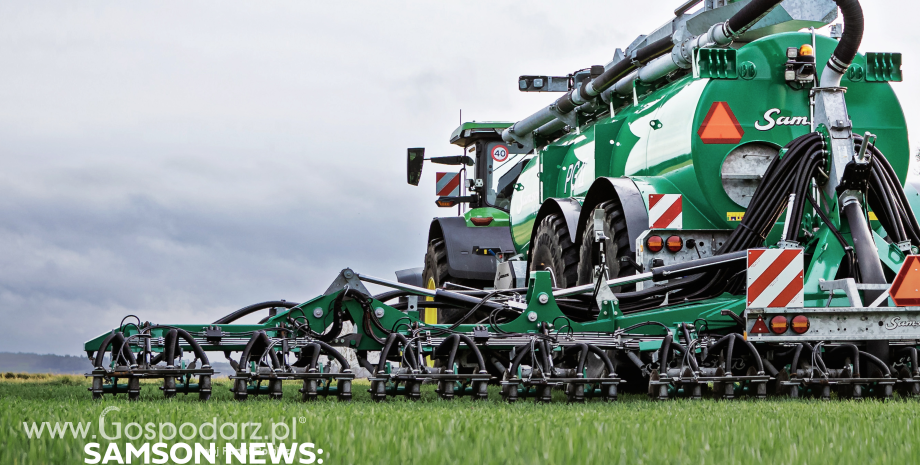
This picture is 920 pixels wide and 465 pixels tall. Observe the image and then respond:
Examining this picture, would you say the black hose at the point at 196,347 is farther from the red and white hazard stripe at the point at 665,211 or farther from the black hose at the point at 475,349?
the red and white hazard stripe at the point at 665,211

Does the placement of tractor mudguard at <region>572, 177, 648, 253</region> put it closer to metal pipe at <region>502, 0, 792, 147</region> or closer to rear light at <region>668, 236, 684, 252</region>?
rear light at <region>668, 236, 684, 252</region>

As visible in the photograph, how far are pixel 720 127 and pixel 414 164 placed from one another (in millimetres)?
5212

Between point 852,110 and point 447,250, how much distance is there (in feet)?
17.1

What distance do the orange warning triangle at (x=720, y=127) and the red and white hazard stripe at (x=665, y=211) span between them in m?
0.49

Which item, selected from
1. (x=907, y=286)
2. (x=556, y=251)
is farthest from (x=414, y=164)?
(x=907, y=286)

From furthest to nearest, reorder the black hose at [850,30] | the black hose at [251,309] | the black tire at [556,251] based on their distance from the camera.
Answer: the black tire at [556,251]
the black hose at [251,309]
the black hose at [850,30]

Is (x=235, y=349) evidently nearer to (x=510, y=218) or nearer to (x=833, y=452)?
(x=833, y=452)

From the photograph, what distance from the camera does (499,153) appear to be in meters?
12.6

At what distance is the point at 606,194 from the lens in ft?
27.2

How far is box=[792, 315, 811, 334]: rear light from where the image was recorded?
593 cm

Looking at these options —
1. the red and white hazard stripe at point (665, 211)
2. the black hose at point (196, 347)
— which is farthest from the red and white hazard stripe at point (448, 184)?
the black hose at point (196, 347)

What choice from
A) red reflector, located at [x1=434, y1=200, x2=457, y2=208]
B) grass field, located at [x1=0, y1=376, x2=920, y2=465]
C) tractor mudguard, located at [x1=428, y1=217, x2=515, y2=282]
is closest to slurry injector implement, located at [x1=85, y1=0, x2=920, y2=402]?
grass field, located at [x1=0, y1=376, x2=920, y2=465]

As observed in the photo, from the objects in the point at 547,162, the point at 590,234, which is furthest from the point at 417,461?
the point at 547,162

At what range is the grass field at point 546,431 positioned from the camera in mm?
3045
